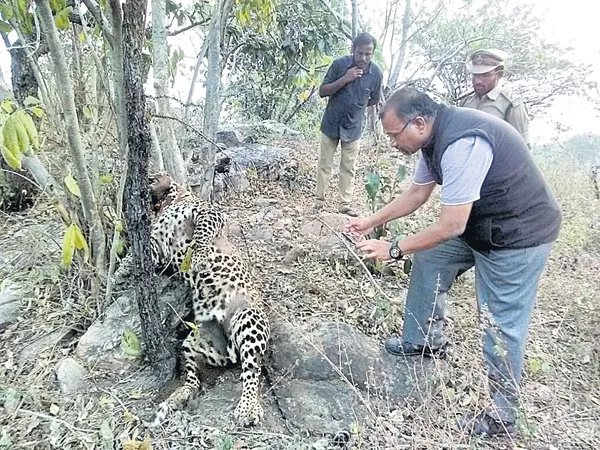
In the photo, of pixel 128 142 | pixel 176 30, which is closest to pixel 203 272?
pixel 128 142

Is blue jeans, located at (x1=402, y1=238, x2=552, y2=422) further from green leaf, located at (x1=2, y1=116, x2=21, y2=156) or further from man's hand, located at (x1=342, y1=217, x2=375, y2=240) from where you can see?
green leaf, located at (x1=2, y1=116, x2=21, y2=156)

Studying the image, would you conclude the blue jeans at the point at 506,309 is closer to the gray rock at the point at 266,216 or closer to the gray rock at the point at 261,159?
the gray rock at the point at 266,216

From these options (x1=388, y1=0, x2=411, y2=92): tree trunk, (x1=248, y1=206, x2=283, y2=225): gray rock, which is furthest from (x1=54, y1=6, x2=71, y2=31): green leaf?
(x1=388, y1=0, x2=411, y2=92): tree trunk

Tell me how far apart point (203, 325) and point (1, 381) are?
52.3 inches

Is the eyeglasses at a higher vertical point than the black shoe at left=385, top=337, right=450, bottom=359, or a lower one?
higher

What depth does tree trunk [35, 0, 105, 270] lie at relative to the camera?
10.6 ft

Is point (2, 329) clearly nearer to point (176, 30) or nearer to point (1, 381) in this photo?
point (1, 381)

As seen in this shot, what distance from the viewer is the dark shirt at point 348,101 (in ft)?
19.8

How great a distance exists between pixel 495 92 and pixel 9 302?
4.17 m

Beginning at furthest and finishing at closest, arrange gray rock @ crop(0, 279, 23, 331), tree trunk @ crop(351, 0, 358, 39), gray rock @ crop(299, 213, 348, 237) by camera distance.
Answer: tree trunk @ crop(351, 0, 358, 39) → gray rock @ crop(299, 213, 348, 237) → gray rock @ crop(0, 279, 23, 331)

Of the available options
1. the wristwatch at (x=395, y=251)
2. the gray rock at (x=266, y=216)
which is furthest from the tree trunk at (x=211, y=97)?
the wristwatch at (x=395, y=251)

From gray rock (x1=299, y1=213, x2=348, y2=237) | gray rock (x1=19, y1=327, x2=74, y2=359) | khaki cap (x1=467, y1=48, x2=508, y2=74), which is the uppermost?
khaki cap (x1=467, y1=48, x2=508, y2=74)

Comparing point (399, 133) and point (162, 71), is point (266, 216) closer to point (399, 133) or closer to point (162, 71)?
point (162, 71)

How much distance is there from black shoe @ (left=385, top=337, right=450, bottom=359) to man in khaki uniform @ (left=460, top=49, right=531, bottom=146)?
1.90 m
